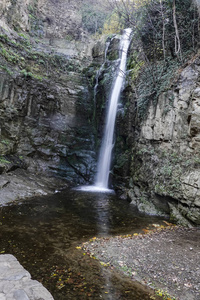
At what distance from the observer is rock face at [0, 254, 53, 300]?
2895mm

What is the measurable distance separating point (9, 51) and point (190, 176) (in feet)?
48.2

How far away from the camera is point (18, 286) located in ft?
10.4

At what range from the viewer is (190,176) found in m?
8.20

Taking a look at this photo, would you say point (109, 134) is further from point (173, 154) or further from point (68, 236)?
point (68, 236)

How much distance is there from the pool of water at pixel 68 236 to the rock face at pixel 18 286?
1.90 feet

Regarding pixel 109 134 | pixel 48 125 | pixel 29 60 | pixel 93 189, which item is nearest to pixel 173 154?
pixel 93 189

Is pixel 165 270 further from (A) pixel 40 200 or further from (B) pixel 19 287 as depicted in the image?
(A) pixel 40 200

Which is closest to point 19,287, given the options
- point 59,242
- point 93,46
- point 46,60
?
point 59,242

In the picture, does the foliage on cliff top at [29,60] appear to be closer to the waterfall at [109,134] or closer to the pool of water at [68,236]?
the waterfall at [109,134]

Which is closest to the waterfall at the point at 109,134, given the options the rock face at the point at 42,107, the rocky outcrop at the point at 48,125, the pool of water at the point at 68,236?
the rock face at the point at 42,107

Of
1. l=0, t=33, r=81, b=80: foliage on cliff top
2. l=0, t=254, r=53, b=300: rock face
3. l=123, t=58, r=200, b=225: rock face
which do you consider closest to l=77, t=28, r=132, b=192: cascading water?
l=123, t=58, r=200, b=225: rock face

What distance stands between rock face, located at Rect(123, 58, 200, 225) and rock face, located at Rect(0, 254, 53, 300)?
6.31m

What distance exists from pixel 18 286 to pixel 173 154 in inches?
307

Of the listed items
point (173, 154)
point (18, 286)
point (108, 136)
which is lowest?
point (18, 286)
